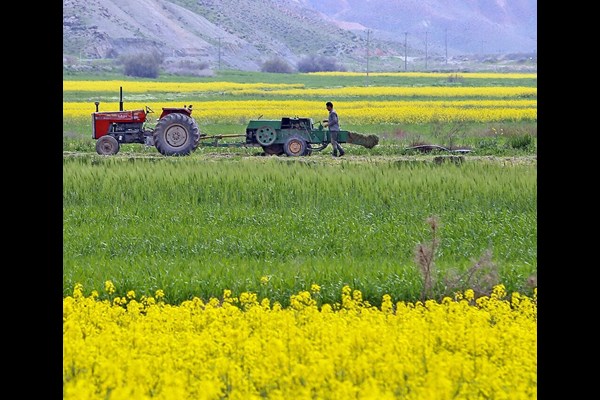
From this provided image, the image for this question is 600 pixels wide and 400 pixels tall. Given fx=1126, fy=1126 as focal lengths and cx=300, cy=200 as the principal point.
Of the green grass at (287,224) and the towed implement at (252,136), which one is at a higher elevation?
the towed implement at (252,136)

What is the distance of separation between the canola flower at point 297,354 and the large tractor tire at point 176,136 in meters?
18.8

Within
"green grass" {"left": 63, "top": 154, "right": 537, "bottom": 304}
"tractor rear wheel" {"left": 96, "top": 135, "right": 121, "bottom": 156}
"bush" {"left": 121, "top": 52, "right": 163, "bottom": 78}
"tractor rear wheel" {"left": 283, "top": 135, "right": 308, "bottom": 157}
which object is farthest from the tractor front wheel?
"bush" {"left": 121, "top": 52, "right": 163, "bottom": 78}

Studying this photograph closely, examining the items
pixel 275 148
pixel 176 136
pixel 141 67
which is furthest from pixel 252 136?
pixel 141 67

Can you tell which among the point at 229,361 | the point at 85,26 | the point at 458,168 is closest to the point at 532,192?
the point at 458,168

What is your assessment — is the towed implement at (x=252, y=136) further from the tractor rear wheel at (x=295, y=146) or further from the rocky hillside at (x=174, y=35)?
the rocky hillside at (x=174, y=35)

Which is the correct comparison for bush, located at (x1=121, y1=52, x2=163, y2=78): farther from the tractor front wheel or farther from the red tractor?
the tractor front wheel

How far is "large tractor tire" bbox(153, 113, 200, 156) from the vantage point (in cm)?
2872

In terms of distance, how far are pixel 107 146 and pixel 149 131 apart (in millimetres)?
1180

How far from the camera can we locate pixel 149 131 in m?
29.8

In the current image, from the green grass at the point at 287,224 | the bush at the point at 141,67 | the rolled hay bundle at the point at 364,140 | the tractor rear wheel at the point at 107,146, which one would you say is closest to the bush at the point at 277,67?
the bush at the point at 141,67

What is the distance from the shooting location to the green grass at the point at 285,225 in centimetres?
1284

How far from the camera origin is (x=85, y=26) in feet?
457
